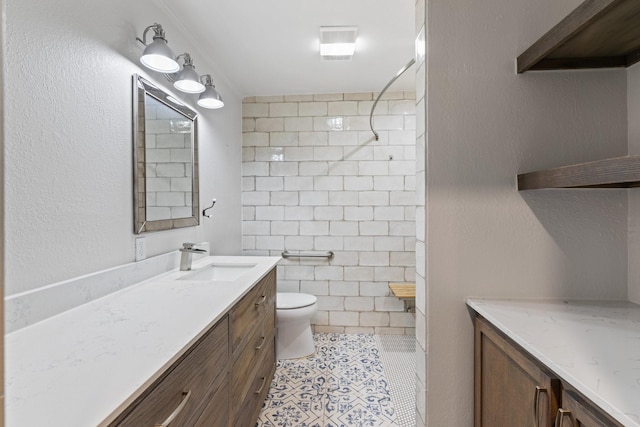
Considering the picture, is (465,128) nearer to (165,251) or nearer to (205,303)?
(205,303)

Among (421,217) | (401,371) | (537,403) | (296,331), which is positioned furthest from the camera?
(296,331)

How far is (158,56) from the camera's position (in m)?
1.50

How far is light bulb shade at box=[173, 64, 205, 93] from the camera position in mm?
1769

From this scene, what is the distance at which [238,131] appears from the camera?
10.4 ft

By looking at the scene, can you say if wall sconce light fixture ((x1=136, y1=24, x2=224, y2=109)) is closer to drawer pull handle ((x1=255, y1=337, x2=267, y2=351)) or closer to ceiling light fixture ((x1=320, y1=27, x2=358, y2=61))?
ceiling light fixture ((x1=320, y1=27, x2=358, y2=61))

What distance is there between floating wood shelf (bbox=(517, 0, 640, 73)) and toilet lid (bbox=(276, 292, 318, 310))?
2.11 metres

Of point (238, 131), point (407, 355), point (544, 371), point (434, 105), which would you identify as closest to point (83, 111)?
point (434, 105)

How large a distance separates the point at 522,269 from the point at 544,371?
491 millimetres

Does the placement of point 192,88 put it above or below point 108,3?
below

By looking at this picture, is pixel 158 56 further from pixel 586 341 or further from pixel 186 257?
pixel 586 341

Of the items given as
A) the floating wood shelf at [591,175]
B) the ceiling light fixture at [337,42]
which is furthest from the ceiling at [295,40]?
the floating wood shelf at [591,175]

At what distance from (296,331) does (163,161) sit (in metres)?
1.68

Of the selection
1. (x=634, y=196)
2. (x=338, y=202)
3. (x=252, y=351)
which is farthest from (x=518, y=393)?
(x=338, y=202)

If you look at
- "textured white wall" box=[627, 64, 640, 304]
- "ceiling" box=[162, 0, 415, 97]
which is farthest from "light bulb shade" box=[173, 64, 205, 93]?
"textured white wall" box=[627, 64, 640, 304]
